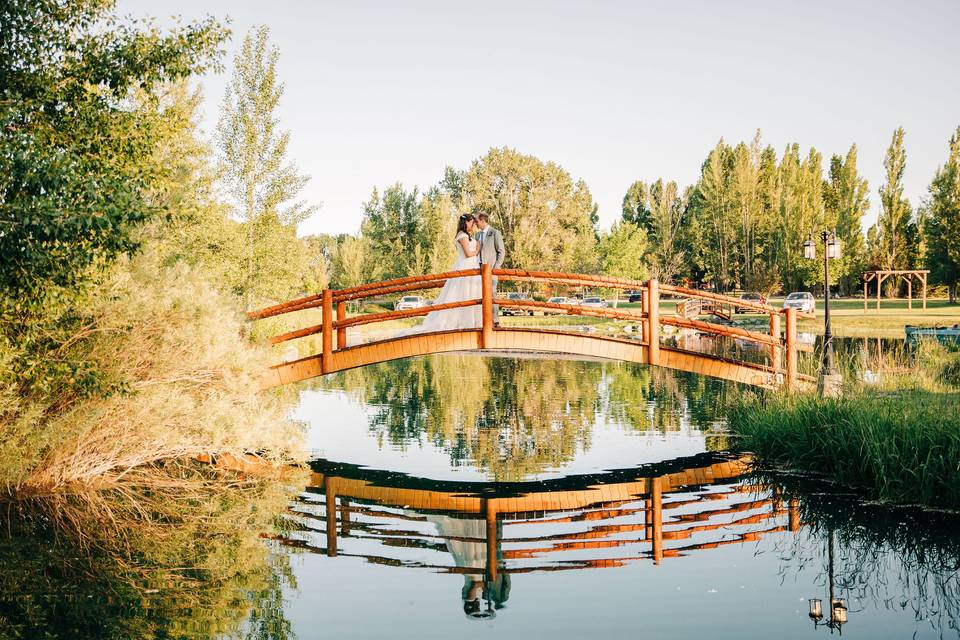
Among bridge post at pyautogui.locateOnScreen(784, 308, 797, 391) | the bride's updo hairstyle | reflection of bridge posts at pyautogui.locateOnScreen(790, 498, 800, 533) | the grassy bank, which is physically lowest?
reflection of bridge posts at pyautogui.locateOnScreen(790, 498, 800, 533)

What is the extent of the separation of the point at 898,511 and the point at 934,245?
134 ft

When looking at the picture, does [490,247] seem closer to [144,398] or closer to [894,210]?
[144,398]

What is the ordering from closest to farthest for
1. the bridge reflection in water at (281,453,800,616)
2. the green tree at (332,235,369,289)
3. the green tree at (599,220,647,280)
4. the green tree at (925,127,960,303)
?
the bridge reflection in water at (281,453,800,616)
the green tree at (925,127,960,303)
the green tree at (332,235,369,289)
the green tree at (599,220,647,280)

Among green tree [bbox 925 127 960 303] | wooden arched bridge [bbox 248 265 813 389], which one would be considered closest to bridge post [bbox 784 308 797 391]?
wooden arched bridge [bbox 248 265 813 389]

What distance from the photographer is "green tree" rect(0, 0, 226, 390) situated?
7.55 metres

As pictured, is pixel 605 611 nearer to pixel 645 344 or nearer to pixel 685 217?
pixel 645 344

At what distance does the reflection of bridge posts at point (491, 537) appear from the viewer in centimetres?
724

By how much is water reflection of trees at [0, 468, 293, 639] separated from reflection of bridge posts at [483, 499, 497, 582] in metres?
1.66

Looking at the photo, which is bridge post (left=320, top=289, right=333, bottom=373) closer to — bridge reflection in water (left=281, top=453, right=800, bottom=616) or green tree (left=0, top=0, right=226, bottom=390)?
bridge reflection in water (left=281, top=453, right=800, bottom=616)

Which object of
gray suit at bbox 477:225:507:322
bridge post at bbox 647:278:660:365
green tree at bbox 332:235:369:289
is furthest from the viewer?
green tree at bbox 332:235:369:289

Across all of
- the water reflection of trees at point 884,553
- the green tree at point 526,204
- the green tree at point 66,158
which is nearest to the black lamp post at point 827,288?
the water reflection of trees at point 884,553

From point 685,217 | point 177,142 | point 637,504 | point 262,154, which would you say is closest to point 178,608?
point 637,504

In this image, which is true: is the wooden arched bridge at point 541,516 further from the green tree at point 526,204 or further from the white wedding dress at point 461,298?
the green tree at point 526,204

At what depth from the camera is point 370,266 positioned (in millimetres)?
52406
